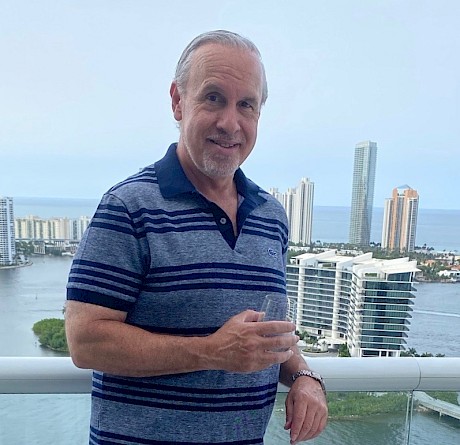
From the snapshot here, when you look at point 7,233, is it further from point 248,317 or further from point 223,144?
point 248,317

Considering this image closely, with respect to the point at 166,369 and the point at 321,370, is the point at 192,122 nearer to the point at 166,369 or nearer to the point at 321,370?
the point at 166,369

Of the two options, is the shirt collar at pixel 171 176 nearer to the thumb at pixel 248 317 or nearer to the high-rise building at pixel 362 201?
the thumb at pixel 248 317

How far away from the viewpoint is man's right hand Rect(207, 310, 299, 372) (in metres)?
0.90

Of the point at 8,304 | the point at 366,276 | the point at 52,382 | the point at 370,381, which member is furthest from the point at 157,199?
the point at 366,276

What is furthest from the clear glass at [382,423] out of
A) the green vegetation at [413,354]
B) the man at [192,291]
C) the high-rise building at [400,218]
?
the high-rise building at [400,218]

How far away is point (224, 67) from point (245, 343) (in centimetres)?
68

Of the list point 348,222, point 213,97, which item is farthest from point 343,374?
point 348,222

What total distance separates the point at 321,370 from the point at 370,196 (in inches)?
69.8

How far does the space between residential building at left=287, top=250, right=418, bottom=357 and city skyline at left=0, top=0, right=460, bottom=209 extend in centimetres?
80

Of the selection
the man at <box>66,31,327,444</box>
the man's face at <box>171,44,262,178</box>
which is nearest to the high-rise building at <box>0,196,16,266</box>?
the man at <box>66,31,327,444</box>

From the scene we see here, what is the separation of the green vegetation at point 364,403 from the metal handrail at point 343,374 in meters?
0.04

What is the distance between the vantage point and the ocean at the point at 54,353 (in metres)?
1.37

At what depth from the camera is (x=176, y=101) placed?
115cm

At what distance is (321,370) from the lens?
1400 mm
